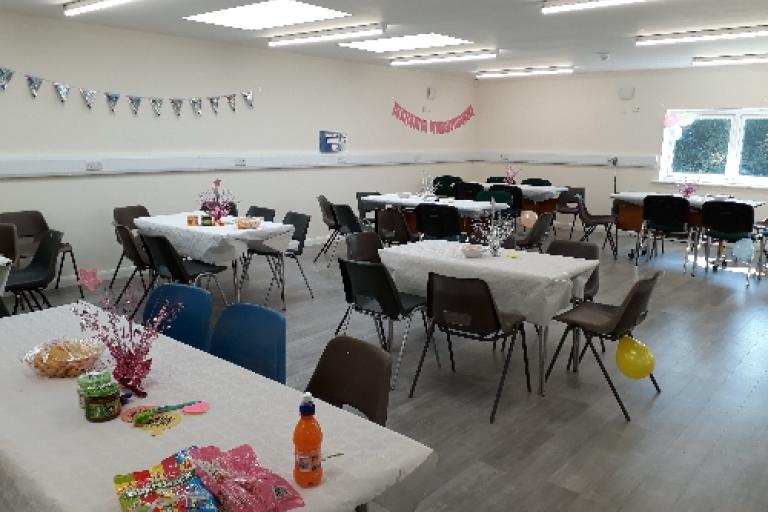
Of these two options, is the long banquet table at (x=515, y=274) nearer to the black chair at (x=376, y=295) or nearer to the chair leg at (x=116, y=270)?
the black chair at (x=376, y=295)

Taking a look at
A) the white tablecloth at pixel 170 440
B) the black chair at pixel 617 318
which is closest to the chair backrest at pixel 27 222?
the white tablecloth at pixel 170 440

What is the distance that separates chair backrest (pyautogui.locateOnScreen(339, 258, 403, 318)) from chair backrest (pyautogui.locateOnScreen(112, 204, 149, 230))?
3.02 metres

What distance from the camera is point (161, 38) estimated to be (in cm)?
677

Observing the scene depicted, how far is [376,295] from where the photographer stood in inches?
149

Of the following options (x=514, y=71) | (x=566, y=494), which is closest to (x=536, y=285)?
(x=566, y=494)

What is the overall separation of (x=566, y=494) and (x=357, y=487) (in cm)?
156

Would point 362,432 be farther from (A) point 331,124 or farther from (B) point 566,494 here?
(A) point 331,124

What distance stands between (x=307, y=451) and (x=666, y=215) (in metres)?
6.89

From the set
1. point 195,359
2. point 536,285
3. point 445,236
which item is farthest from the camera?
point 445,236

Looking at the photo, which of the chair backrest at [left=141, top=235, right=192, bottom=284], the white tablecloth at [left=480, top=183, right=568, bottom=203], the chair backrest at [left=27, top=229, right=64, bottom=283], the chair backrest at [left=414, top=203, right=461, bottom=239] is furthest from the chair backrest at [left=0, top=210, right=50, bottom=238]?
the white tablecloth at [left=480, top=183, right=568, bottom=203]

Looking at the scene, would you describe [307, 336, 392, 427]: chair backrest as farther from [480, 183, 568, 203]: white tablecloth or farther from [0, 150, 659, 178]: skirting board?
[480, 183, 568, 203]: white tablecloth

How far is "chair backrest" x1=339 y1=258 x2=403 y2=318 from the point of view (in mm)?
3682

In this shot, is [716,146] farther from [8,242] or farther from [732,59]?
[8,242]

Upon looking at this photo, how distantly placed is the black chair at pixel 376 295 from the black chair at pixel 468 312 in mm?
231
